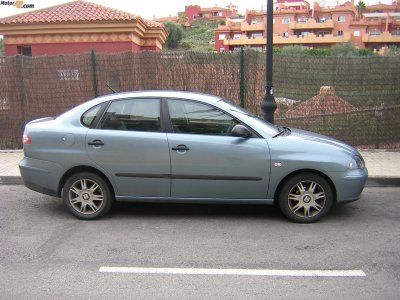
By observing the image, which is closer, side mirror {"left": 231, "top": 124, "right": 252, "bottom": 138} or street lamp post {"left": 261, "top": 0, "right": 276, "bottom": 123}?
side mirror {"left": 231, "top": 124, "right": 252, "bottom": 138}

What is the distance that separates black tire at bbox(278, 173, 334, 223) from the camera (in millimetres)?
5484

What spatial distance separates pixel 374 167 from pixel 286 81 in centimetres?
274

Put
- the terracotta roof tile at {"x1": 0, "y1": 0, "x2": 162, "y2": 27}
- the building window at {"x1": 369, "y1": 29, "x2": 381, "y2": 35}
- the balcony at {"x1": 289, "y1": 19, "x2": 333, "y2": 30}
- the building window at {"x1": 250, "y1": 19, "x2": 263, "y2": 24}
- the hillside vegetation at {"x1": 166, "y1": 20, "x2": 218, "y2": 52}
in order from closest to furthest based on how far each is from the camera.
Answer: the terracotta roof tile at {"x1": 0, "y1": 0, "x2": 162, "y2": 27}, the building window at {"x1": 369, "y1": 29, "x2": 381, "y2": 35}, the balcony at {"x1": 289, "y1": 19, "x2": 333, "y2": 30}, the building window at {"x1": 250, "y1": 19, "x2": 263, "y2": 24}, the hillside vegetation at {"x1": 166, "y1": 20, "x2": 218, "y2": 52}

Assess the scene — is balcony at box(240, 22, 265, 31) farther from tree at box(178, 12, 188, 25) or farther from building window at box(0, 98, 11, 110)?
building window at box(0, 98, 11, 110)

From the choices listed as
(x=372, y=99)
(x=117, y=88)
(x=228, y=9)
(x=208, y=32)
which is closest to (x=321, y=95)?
(x=372, y=99)

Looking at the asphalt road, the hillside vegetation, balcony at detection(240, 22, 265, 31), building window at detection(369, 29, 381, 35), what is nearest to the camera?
the asphalt road

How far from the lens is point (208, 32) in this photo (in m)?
106

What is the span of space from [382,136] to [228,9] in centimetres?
13351

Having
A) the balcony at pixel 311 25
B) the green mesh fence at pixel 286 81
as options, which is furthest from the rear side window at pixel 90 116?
the balcony at pixel 311 25

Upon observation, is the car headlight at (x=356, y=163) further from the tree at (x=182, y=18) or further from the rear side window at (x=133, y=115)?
the tree at (x=182, y=18)

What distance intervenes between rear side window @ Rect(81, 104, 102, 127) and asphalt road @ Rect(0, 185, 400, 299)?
1.24 m

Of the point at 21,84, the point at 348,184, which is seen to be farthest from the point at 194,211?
the point at 21,84

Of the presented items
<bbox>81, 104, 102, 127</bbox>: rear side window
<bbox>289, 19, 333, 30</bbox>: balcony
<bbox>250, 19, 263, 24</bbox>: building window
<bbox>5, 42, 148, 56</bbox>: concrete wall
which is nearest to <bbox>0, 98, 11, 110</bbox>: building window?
<bbox>5, 42, 148, 56</bbox>: concrete wall

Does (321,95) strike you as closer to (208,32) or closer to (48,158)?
(48,158)
